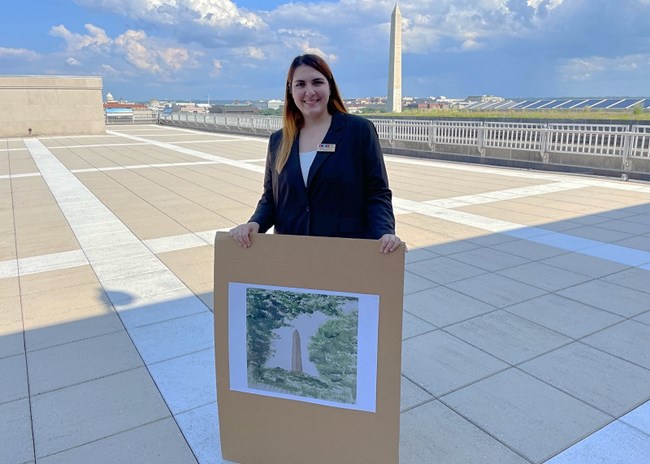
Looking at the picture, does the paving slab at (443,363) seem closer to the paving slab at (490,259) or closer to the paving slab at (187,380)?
the paving slab at (187,380)

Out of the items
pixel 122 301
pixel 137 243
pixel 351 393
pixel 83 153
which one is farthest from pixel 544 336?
pixel 83 153

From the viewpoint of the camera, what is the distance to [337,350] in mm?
1831

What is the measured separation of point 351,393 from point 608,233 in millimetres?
5580

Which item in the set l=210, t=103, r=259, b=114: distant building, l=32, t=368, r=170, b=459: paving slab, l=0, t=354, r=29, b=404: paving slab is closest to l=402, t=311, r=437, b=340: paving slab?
l=32, t=368, r=170, b=459: paving slab

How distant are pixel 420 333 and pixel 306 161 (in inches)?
79.8

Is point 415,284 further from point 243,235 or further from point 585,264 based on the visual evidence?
point 243,235

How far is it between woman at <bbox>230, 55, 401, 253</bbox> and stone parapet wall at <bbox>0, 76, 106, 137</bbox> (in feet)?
96.0

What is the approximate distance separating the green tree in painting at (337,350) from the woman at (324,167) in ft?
1.27

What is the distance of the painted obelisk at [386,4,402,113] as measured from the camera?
99.7ft

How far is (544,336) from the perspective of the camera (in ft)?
11.3

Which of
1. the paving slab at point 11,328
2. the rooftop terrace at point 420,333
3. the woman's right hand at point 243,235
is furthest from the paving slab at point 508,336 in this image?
the paving slab at point 11,328

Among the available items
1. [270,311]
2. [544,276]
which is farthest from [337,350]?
[544,276]

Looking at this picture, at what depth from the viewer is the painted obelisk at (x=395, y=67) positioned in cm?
3040

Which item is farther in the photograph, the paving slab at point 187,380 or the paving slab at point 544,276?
the paving slab at point 544,276
